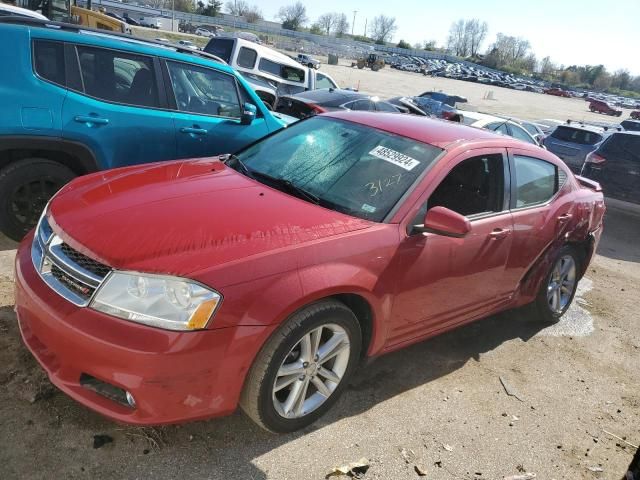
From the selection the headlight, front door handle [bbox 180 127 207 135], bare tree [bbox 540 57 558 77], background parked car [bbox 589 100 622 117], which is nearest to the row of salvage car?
the headlight

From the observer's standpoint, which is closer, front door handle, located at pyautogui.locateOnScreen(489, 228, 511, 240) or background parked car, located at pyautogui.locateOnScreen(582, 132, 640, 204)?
front door handle, located at pyautogui.locateOnScreen(489, 228, 511, 240)

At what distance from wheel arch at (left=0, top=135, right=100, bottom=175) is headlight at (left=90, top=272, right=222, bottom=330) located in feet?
8.41

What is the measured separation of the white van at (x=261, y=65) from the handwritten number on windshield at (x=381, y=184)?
402 inches

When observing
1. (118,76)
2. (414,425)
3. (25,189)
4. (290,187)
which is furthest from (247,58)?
(414,425)

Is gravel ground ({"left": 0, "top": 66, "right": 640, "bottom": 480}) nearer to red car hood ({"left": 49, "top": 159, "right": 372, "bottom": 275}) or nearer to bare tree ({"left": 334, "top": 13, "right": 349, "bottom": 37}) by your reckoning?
red car hood ({"left": 49, "top": 159, "right": 372, "bottom": 275})

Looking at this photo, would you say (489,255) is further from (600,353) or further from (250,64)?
(250,64)

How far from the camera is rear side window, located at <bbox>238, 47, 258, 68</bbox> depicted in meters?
13.2

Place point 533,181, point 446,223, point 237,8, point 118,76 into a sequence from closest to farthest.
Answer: point 446,223 < point 533,181 < point 118,76 < point 237,8

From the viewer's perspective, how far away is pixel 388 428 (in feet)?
9.68

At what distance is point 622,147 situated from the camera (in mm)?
9516

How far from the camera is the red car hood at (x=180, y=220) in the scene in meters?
2.36

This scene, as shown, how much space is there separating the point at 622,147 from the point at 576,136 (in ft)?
11.3

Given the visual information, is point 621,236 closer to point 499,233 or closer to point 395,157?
point 499,233

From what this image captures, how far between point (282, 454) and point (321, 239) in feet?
3.56
